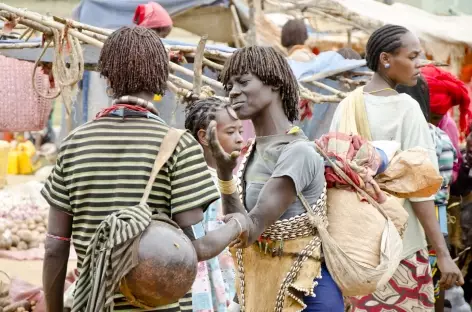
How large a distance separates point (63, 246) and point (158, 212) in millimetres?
418

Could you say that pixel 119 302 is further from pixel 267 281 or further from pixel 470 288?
pixel 470 288

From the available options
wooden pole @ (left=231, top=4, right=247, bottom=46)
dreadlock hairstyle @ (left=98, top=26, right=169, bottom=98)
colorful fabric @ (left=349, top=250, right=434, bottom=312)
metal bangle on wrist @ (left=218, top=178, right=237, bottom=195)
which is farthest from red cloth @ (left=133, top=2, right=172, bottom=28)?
metal bangle on wrist @ (left=218, top=178, right=237, bottom=195)

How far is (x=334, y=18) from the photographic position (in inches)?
479

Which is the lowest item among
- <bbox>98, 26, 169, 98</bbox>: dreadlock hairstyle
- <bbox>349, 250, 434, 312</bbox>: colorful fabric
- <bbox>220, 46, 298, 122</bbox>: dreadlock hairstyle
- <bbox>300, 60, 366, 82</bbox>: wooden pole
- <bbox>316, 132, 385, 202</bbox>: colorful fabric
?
<bbox>349, 250, 434, 312</bbox>: colorful fabric

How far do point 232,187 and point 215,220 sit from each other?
1.29 metres

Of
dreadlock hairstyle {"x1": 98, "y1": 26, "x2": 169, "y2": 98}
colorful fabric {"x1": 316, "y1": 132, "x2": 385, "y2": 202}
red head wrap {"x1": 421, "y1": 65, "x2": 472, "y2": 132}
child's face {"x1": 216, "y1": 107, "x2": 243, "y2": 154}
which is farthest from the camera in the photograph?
red head wrap {"x1": 421, "y1": 65, "x2": 472, "y2": 132}

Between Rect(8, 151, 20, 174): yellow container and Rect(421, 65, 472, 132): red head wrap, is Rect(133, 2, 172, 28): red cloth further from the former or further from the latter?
Rect(8, 151, 20, 174): yellow container

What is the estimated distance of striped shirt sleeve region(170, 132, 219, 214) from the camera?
308 centimetres

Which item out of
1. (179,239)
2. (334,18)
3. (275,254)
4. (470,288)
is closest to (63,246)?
(179,239)

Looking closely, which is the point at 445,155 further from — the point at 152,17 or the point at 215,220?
the point at 152,17

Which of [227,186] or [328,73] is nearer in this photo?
[227,186]

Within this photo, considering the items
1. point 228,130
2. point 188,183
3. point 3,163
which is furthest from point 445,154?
point 3,163

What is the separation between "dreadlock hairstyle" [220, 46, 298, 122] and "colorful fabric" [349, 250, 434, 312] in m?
1.64

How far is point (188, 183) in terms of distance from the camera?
3.08m
